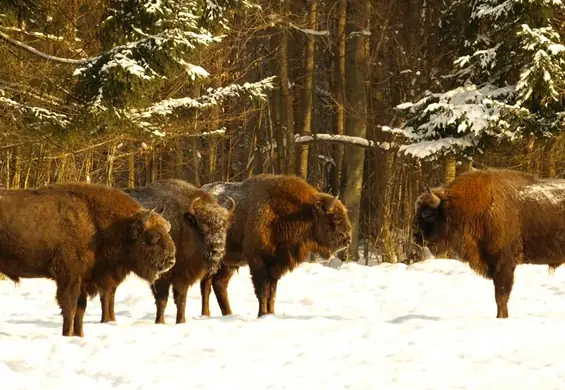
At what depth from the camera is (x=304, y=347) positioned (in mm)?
9523

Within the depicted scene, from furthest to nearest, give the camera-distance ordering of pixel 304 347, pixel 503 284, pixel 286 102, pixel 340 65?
pixel 340 65 → pixel 286 102 → pixel 503 284 → pixel 304 347

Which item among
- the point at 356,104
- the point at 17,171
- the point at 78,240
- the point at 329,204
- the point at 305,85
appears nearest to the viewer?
the point at 78,240

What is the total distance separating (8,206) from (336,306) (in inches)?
218

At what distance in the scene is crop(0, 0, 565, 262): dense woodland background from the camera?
1494cm

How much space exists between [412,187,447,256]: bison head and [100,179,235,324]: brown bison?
2.53 metres

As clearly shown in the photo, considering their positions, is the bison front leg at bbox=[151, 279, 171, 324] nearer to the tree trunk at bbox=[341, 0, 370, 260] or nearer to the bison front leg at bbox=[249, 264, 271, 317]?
the bison front leg at bbox=[249, 264, 271, 317]

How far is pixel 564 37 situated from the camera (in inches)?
736

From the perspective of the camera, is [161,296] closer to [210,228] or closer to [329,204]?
[210,228]

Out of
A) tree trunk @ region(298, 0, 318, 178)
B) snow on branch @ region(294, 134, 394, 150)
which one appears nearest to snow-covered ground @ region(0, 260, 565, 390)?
snow on branch @ region(294, 134, 394, 150)

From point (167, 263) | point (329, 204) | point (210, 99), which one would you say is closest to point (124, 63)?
point (329, 204)

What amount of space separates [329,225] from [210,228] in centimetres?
203

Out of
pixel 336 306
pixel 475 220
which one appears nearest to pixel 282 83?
pixel 336 306

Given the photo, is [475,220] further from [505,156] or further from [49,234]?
[505,156]

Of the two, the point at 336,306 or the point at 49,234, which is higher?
the point at 49,234
